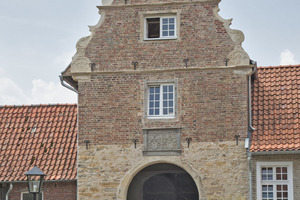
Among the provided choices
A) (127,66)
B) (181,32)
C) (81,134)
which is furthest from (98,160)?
(181,32)

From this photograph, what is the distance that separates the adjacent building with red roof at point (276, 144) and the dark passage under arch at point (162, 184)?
231cm

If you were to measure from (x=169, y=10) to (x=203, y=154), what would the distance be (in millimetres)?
5147

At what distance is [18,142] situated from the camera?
21625 millimetres

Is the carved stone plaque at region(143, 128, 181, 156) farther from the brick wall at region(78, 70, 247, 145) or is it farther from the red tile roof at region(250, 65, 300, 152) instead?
the red tile roof at region(250, 65, 300, 152)

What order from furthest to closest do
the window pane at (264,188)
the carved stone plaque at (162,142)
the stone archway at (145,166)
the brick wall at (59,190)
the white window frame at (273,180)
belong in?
the brick wall at (59,190), the carved stone plaque at (162,142), the stone archway at (145,166), the window pane at (264,188), the white window frame at (273,180)

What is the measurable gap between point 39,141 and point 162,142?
5182 millimetres

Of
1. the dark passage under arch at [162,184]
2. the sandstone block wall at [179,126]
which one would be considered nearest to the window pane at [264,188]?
the sandstone block wall at [179,126]

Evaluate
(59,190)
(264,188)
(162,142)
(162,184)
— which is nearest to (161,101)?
(162,142)

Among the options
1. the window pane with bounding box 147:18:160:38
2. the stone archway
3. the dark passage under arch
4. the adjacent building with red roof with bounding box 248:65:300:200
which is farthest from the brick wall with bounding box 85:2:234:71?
the dark passage under arch

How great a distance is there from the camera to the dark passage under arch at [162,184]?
1928cm

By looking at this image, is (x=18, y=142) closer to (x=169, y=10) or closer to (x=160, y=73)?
(x=160, y=73)

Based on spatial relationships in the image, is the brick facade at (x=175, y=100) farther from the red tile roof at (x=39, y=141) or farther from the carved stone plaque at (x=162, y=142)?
the red tile roof at (x=39, y=141)

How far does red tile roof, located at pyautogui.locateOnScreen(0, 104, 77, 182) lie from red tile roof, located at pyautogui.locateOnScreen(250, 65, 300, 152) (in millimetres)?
6561

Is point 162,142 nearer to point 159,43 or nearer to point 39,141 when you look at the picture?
point 159,43
